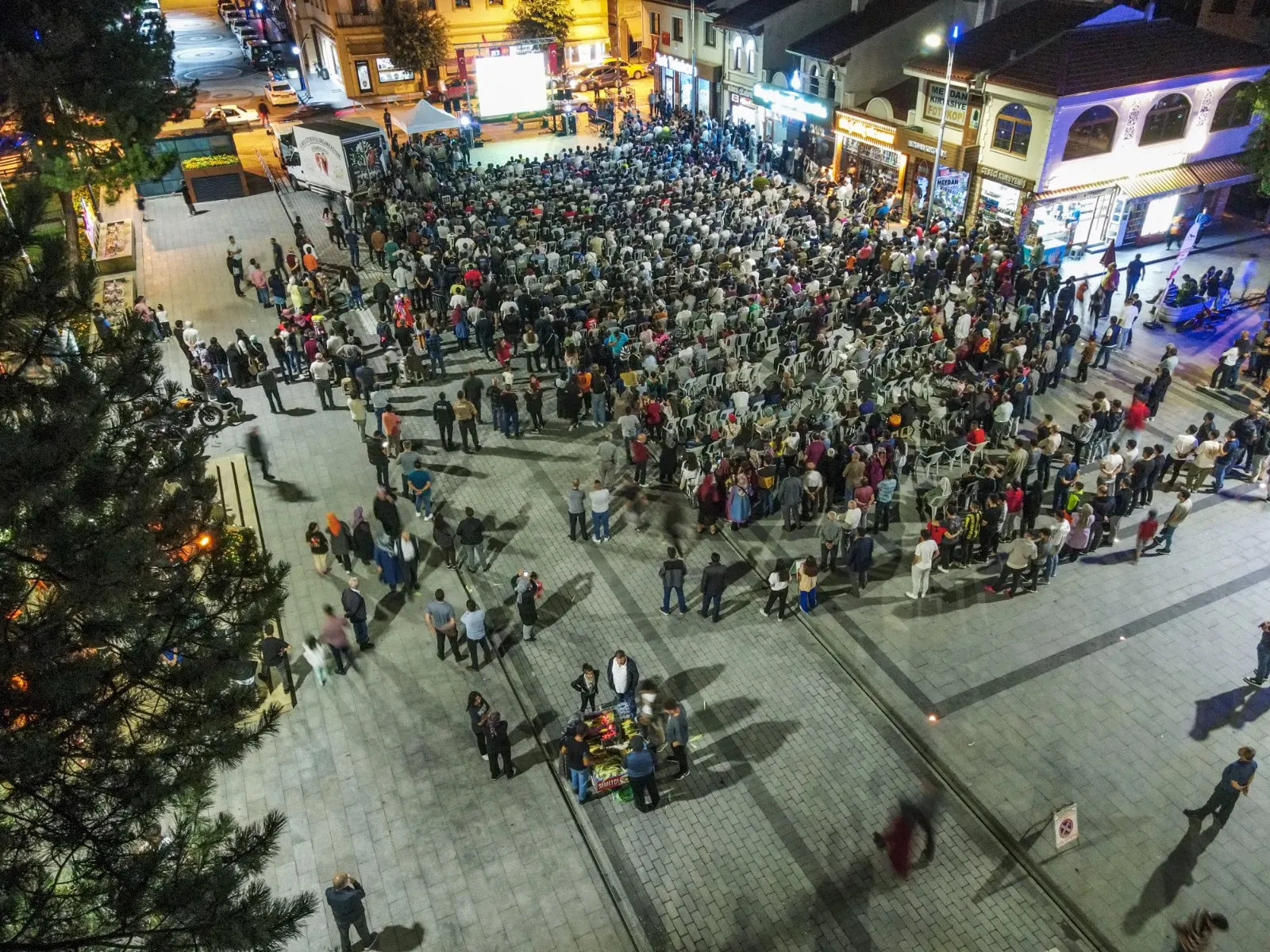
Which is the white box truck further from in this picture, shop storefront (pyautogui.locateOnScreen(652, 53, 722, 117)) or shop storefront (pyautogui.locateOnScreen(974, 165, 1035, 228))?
shop storefront (pyautogui.locateOnScreen(974, 165, 1035, 228))

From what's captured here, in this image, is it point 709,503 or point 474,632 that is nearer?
point 474,632

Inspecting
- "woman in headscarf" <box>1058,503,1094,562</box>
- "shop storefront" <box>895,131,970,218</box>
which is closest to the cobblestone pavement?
"woman in headscarf" <box>1058,503,1094,562</box>

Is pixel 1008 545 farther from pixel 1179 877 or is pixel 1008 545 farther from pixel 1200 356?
pixel 1200 356

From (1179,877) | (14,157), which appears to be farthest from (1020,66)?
(14,157)

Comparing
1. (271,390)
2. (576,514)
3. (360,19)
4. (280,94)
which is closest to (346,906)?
(576,514)

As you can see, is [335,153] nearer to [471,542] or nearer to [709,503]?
[471,542]

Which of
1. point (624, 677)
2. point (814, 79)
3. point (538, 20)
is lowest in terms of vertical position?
point (624, 677)
